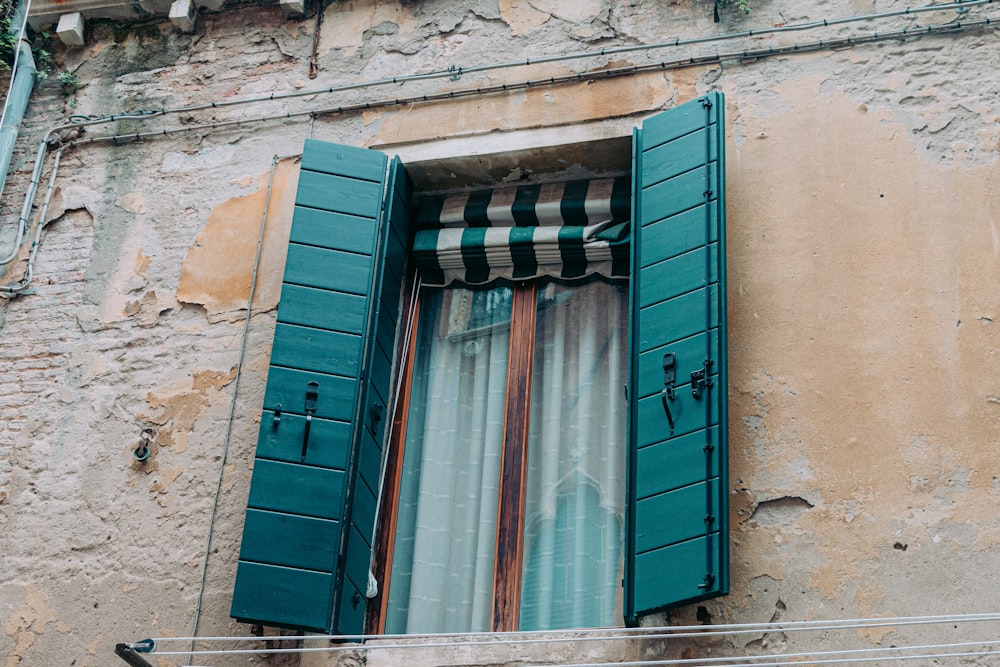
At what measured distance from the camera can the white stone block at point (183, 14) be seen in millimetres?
6520

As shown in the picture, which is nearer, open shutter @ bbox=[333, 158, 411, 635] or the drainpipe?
open shutter @ bbox=[333, 158, 411, 635]

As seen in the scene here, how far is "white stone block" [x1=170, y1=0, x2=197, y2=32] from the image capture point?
6520 mm

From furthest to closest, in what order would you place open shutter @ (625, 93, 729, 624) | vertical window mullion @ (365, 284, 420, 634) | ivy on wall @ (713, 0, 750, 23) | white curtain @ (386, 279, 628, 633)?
ivy on wall @ (713, 0, 750, 23) → vertical window mullion @ (365, 284, 420, 634) → white curtain @ (386, 279, 628, 633) → open shutter @ (625, 93, 729, 624)

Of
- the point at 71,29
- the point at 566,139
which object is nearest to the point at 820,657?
the point at 566,139

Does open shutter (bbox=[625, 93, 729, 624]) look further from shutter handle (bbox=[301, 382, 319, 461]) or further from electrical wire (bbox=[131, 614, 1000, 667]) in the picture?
shutter handle (bbox=[301, 382, 319, 461])

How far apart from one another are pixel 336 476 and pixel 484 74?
2.05 m

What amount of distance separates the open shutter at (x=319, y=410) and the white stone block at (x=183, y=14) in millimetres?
1341

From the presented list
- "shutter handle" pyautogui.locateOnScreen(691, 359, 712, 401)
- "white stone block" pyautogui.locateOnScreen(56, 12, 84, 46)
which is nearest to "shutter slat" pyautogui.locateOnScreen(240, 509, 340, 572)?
"shutter handle" pyautogui.locateOnScreen(691, 359, 712, 401)

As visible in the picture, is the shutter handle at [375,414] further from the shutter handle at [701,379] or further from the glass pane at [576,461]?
the shutter handle at [701,379]

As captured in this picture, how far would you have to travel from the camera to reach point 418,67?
6152mm

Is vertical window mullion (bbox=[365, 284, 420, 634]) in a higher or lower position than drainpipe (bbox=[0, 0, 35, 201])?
lower

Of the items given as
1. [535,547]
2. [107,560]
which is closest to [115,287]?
[107,560]

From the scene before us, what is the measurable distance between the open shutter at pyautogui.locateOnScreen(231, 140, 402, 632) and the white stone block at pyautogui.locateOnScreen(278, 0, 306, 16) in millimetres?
1069

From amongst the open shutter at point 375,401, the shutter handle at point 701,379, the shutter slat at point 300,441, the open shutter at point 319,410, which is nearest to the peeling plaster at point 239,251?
the open shutter at point 319,410
